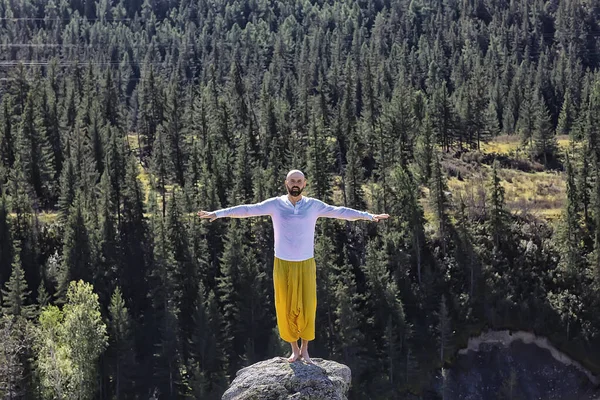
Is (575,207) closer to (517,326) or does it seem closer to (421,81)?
(517,326)

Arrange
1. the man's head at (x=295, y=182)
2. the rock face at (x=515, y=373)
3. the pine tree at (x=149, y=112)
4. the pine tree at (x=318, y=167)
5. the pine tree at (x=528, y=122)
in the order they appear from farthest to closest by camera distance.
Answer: the pine tree at (x=149, y=112), the pine tree at (x=528, y=122), the pine tree at (x=318, y=167), the rock face at (x=515, y=373), the man's head at (x=295, y=182)

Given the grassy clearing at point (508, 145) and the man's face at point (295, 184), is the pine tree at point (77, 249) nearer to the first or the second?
the grassy clearing at point (508, 145)

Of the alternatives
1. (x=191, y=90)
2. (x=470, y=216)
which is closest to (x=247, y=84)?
(x=191, y=90)

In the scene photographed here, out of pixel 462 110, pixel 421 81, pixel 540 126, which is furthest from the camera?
pixel 421 81


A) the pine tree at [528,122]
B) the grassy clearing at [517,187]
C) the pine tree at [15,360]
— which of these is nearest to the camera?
the pine tree at [15,360]

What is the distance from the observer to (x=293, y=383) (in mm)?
16281

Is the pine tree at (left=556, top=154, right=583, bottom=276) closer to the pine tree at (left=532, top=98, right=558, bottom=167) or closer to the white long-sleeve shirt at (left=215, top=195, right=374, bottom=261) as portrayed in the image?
the pine tree at (left=532, top=98, right=558, bottom=167)

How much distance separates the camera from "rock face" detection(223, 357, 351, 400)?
16.2 m

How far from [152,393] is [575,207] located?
144ft

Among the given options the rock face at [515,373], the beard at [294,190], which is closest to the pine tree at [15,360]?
the rock face at [515,373]

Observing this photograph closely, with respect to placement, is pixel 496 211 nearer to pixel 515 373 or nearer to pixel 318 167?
pixel 515 373

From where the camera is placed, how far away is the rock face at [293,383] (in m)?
16.2

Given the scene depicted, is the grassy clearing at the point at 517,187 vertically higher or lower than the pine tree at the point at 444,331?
higher

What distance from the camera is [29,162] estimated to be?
331 feet
